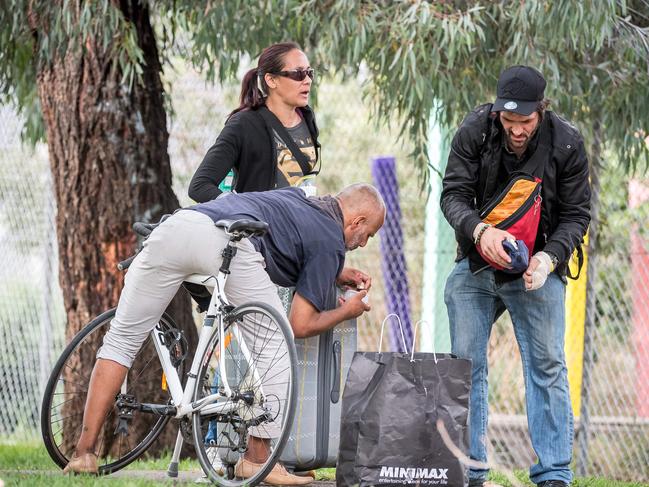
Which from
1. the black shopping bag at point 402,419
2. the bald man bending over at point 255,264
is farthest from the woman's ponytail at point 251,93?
the black shopping bag at point 402,419

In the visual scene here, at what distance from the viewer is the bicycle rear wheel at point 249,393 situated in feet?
15.9

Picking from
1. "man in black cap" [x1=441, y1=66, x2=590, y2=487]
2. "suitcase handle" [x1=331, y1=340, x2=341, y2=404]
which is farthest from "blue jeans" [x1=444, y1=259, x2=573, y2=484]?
"suitcase handle" [x1=331, y1=340, x2=341, y2=404]

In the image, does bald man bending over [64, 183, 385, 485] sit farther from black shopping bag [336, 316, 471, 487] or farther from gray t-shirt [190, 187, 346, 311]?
black shopping bag [336, 316, 471, 487]

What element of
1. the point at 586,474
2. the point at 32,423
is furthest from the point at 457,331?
the point at 32,423

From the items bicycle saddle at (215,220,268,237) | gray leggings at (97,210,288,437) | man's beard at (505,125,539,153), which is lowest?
gray leggings at (97,210,288,437)

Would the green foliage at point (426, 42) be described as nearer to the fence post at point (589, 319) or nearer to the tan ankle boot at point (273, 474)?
the fence post at point (589, 319)

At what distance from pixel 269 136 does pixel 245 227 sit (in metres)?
1.03

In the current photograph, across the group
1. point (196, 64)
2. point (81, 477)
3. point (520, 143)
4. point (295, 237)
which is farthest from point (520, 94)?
point (196, 64)

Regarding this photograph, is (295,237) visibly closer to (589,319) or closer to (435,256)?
(589,319)

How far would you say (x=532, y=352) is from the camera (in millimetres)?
5254

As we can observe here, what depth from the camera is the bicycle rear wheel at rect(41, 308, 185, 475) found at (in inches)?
216

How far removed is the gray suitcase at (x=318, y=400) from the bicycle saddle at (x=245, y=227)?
0.53m

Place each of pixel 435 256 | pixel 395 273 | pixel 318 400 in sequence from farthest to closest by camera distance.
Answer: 1. pixel 395 273
2. pixel 435 256
3. pixel 318 400

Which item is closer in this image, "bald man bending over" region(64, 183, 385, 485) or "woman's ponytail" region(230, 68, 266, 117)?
"bald man bending over" region(64, 183, 385, 485)
